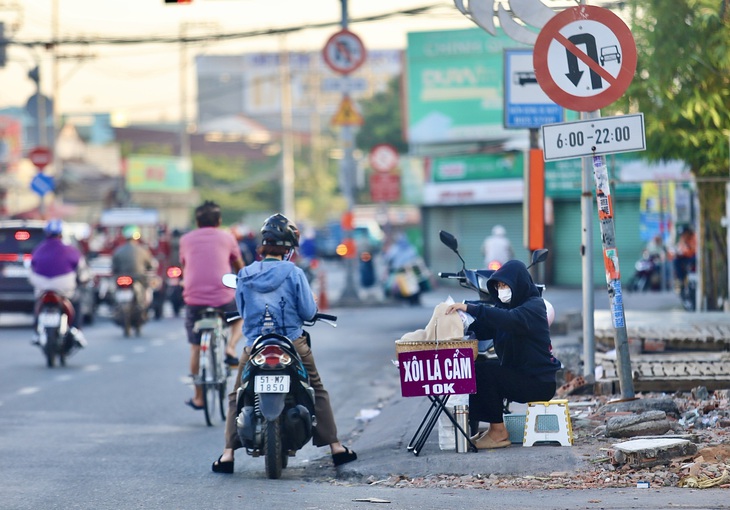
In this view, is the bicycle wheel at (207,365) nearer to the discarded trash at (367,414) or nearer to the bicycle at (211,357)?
the bicycle at (211,357)

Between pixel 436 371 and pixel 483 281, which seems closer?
pixel 436 371

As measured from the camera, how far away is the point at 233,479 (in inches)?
335

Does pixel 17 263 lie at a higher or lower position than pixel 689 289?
higher

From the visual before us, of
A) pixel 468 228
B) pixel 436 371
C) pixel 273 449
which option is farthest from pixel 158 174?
pixel 436 371

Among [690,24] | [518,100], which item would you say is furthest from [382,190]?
Result: [518,100]

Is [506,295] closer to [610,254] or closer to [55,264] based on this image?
[610,254]

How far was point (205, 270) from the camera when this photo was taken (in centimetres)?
1160

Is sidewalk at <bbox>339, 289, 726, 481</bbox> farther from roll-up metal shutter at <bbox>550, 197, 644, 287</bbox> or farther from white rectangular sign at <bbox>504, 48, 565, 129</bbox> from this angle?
roll-up metal shutter at <bbox>550, 197, 644, 287</bbox>

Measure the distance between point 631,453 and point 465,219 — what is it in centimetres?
3247

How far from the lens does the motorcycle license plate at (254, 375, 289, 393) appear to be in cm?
825

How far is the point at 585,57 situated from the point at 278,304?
9.01 ft

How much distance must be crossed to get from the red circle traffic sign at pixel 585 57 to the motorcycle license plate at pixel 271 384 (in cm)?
277

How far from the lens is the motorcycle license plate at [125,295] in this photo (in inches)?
865

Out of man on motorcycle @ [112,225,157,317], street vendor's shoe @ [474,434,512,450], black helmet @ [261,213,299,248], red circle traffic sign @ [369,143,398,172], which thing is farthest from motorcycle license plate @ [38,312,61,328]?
red circle traffic sign @ [369,143,398,172]
